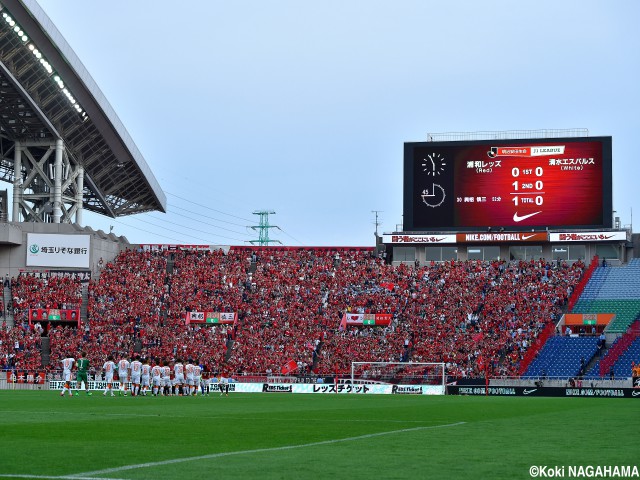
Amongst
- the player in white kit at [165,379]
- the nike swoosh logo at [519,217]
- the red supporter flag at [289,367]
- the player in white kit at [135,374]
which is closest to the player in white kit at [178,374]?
the player in white kit at [165,379]

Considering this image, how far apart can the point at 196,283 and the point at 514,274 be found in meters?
22.8

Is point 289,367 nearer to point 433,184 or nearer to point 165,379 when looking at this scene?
point 433,184

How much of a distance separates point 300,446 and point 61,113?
2503 inches

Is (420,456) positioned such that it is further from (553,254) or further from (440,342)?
(553,254)

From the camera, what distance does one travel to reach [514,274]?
72312 millimetres

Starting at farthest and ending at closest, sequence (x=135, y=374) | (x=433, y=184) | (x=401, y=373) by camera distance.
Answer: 1. (x=433, y=184)
2. (x=401, y=373)
3. (x=135, y=374)

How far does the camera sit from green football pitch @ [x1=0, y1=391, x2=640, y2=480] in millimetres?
11758

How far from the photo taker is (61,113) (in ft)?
245

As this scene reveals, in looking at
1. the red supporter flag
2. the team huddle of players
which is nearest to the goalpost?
the red supporter flag

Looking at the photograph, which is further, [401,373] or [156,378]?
[401,373]

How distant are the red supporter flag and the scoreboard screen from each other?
14.0m

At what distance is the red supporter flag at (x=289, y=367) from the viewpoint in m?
63.9

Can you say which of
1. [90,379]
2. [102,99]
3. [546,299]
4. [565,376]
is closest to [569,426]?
[565,376]

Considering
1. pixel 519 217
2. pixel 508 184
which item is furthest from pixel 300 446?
pixel 519 217
